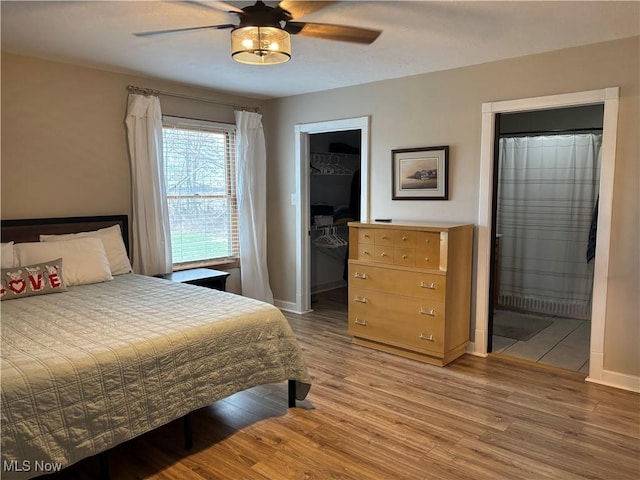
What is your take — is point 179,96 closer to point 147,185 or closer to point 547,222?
point 147,185

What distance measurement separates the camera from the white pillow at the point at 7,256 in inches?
123

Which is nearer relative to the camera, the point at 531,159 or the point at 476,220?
the point at 476,220

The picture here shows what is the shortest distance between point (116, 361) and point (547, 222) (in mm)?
4617

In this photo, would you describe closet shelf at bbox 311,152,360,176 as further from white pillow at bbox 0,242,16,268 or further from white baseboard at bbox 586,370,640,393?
white baseboard at bbox 586,370,640,393

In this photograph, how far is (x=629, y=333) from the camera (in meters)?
3.18

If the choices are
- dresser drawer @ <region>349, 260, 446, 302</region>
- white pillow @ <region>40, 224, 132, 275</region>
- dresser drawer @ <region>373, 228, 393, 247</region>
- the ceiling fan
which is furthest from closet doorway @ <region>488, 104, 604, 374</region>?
white pillow @ <region>40, 224, 132, 275</region>

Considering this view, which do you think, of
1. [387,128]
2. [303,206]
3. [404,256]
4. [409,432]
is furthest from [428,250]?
[303,206]

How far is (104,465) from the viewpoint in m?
2.11

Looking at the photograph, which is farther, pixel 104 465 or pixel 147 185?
pixel 147 185

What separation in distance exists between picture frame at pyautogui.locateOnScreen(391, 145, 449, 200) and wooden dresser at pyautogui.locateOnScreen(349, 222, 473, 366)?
1.38 ft

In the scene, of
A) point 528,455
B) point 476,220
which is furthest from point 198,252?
point 528,455

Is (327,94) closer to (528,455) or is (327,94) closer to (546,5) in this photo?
(546,5)

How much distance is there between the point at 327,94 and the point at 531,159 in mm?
2383
